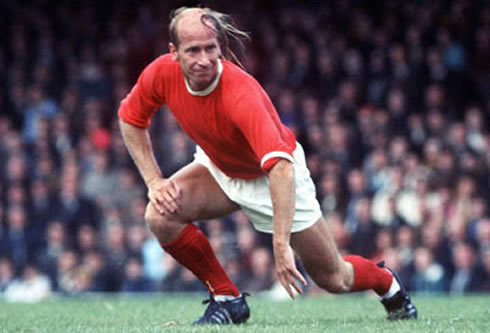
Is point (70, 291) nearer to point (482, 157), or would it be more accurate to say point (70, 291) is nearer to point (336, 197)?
point (336, 197)

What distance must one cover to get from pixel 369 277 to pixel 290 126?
269 inches

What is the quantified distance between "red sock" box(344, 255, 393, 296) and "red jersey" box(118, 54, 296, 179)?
786 mm

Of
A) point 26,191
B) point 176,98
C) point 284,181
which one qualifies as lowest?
point 26,191

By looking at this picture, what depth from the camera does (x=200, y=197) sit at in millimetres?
6023

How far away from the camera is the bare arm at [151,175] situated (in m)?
5.91

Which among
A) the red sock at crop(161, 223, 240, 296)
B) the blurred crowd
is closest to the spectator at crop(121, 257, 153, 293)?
the blurred crowd

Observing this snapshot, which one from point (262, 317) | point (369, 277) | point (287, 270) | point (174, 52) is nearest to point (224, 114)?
point (174, 52)

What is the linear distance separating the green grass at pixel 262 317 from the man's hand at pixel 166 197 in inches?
23.8

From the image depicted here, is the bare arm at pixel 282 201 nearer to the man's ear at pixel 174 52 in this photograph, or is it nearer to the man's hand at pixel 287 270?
the man's hand at pixel 287 270

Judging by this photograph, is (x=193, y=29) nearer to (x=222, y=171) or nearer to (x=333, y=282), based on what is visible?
(x=222, y=171)

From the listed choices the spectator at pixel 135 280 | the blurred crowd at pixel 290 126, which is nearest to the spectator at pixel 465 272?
the blurred crowd at pixel 290 126

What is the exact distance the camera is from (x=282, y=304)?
8312 millimetres

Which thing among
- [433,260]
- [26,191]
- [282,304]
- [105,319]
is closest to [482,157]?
[433,260]

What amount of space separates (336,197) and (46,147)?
3771 millimetres
